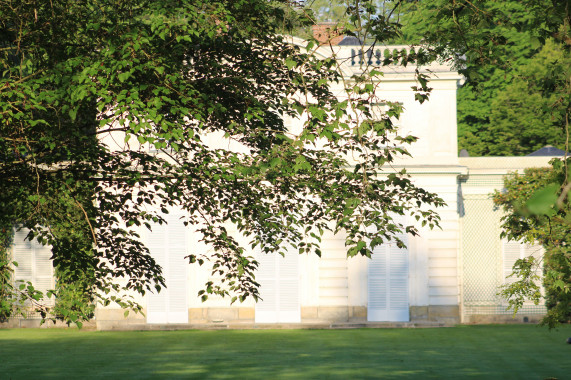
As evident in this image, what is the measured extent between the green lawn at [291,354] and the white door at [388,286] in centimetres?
103

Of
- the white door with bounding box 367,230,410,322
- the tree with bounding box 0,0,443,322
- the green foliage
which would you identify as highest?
the tree with bounding box 0,0,443,322

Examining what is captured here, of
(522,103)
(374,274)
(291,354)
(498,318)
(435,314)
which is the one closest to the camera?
(291,354)

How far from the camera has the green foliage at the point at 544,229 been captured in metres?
1.87

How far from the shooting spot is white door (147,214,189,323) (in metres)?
21.3

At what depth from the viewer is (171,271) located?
70.3 ft

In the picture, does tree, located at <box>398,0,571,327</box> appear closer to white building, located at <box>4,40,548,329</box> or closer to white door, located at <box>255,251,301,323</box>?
white building, located at <box>4,40,548,329</box>

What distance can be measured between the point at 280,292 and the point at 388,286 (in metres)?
3.00

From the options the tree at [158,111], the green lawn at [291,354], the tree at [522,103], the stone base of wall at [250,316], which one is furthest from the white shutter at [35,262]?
the tree at [158,111]

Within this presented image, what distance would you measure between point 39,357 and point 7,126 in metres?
8.55

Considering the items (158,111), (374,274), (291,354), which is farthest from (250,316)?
(158,111)

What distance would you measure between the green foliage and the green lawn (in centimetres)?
162

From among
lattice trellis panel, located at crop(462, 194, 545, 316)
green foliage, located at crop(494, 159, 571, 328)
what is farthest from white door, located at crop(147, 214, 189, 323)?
green foliage, located at crop(494, 159, 571, 328)

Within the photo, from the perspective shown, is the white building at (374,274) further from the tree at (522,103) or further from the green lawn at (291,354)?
the tree at (522,103)

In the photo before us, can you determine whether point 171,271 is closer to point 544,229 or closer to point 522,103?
point 544,229
